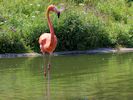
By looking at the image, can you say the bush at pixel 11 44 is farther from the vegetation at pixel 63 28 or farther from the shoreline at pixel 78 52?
the shoreline at pixel 78 52

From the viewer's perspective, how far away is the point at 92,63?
16.9 meters

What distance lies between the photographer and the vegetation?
21531 mm

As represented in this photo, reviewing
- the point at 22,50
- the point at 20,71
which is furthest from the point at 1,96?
the point at 22,50

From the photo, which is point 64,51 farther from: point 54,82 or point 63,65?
point 54,82

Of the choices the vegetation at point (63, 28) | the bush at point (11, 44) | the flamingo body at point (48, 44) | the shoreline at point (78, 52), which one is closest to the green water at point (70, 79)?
the flamingo body at point (48, 44)

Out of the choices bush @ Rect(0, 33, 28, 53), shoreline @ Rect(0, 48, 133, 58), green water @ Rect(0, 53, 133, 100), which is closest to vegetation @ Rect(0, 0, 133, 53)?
bush @ Rect(0, 33, 28, 53)

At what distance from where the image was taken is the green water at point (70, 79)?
1044cm

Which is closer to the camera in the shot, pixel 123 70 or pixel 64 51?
pixel 123 70

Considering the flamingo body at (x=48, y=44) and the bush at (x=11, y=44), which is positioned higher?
the flamingo body at (x=48, y=44)

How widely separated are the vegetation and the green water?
8.96 feet

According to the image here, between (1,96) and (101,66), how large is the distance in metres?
6.11

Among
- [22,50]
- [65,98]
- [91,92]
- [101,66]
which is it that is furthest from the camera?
[22,50]

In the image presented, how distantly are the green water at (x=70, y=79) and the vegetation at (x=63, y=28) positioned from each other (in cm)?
273

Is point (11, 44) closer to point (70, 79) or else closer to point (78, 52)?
point (78, 52)
